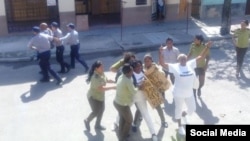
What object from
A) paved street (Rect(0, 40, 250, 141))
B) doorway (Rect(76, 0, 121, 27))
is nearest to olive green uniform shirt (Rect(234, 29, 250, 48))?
paved street (Rect(0, 40, 250, 141))

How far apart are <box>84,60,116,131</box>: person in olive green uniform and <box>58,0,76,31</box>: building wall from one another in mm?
9250

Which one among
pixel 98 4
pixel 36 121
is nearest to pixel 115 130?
pixel 36 121

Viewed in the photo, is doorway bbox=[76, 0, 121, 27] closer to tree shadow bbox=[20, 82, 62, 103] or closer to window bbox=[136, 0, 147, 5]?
window bbox=[136, 0, 147, 5]

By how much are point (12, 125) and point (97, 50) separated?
20.5ft

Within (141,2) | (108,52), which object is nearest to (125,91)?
(108,52)

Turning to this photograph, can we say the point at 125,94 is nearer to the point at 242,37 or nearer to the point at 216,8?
the point at 242,37

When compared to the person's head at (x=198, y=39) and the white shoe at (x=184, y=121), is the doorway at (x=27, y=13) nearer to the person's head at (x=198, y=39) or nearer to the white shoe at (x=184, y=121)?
the person's head at (x=198, y=39)

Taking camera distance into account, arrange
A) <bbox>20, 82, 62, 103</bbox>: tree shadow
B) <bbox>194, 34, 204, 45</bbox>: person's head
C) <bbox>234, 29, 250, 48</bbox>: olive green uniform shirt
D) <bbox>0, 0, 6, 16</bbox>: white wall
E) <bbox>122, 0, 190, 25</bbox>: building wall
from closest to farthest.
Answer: <bbox>194, 34, 204, 45</bbox>: person's head < <bbox>20, 82, 62, 103</bbox>: tree shadow < <bbox>234, 29, 250, 48</bbox>: olive green uniform shirt < <bbox>0, 0, 6, 16</bbox>: white wall < <bbox>122, 0, 190, 25</bbox>: building wall

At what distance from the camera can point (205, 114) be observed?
916 centimetres

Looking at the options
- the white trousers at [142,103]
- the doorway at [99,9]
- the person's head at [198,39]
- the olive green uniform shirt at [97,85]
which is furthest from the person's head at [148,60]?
the doorway at [99,9]

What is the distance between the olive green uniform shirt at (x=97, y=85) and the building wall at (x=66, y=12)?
947 cm

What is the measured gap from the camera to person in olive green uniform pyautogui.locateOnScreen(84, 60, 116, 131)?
25.2 ft

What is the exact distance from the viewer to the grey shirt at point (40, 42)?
10883 millimetres

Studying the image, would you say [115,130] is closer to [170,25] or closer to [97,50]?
[97,50]
